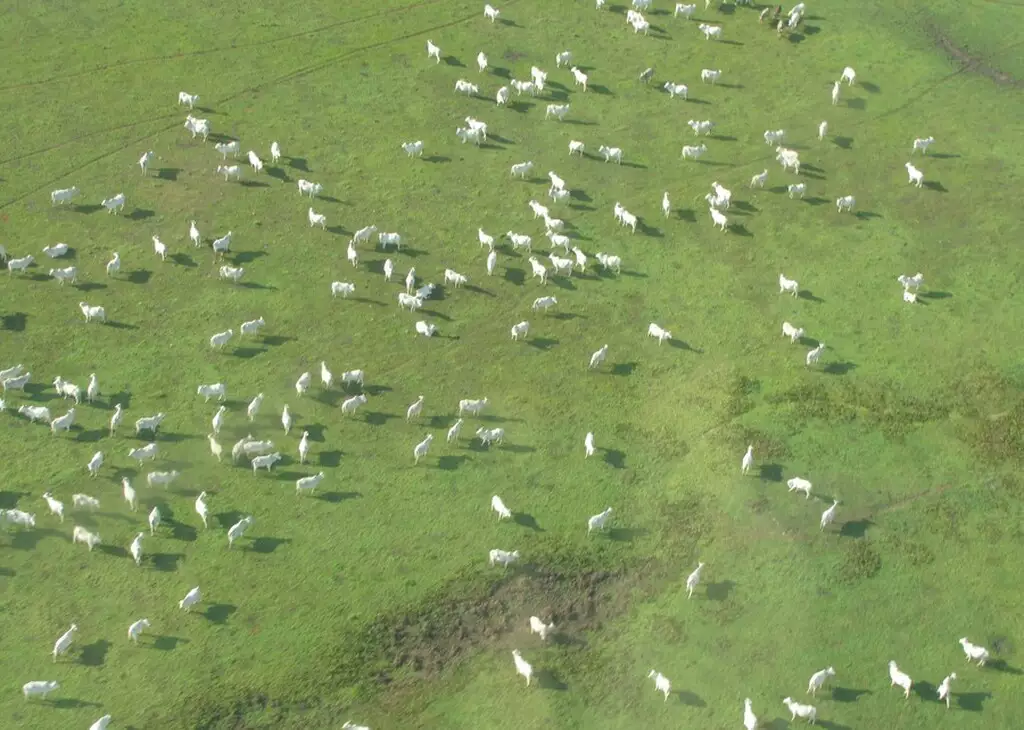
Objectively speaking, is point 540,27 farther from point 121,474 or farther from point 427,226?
point 121,474

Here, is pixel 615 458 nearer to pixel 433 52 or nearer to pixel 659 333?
pixel 659 333

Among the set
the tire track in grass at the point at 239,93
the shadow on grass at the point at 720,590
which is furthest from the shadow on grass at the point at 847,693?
the tire track in grass at the point at 239,93

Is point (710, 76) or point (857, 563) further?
point (710, 76)

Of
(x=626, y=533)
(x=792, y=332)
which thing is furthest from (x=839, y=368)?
(x=626, y=533)

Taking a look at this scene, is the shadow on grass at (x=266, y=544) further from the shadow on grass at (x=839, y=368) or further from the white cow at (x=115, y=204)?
the shadow on grass at (x=839, y=368)

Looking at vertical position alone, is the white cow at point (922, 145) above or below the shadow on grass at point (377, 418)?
above

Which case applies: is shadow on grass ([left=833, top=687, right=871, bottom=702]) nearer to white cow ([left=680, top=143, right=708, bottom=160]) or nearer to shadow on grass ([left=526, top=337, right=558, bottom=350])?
shadow on grass ([left=526, top=337, right=558, bottom=350])

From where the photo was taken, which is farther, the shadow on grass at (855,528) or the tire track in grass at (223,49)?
the tire track in grass at (223,49)
